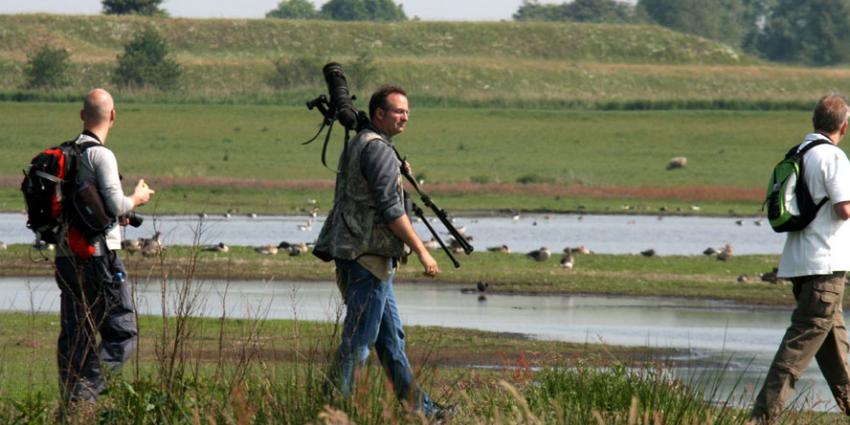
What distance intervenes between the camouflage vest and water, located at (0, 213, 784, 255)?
17.5m

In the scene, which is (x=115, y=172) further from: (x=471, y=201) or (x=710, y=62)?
(x=710, y=62)

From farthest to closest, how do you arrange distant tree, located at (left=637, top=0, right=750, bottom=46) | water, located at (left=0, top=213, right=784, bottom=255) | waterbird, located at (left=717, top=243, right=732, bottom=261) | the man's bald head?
distant tree, located at (left=637, top=0, right=750, bottom=46), water, located at (left=0, top=213, right=784, bottom=255), waterbird, located at (left=717, top=243, right=732, bottom=261), the man's bald head

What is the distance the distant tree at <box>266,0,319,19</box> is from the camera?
16475 cm

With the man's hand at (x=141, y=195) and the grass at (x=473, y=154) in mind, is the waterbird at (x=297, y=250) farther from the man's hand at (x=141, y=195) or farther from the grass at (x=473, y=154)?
the man's hand at (x=141, y=195)

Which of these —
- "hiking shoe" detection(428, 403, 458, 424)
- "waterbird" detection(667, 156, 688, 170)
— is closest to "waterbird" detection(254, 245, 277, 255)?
"hiking shoe" detection(428, 403, 458, 424)

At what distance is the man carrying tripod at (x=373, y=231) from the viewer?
343 inches

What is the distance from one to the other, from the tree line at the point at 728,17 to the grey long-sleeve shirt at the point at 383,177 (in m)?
130

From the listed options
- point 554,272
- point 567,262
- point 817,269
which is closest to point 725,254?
point 567,262

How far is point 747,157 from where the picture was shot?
5062 centimetres

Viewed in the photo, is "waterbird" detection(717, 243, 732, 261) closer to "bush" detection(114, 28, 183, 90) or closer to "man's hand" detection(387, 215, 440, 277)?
"man's hand" detection(387, 215, 440, 277)

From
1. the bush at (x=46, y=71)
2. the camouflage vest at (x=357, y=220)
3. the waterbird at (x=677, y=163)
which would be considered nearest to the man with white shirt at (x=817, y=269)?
the camouflage vest at (x=357, y=220)

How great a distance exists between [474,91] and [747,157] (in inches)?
896

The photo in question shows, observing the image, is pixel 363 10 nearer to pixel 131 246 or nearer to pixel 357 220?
pixel 131 246

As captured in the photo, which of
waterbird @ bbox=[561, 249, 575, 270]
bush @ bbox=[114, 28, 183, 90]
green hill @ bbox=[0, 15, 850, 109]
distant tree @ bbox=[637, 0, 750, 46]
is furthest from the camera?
distant tree @ bbox=[637, 0, 750, 46]
